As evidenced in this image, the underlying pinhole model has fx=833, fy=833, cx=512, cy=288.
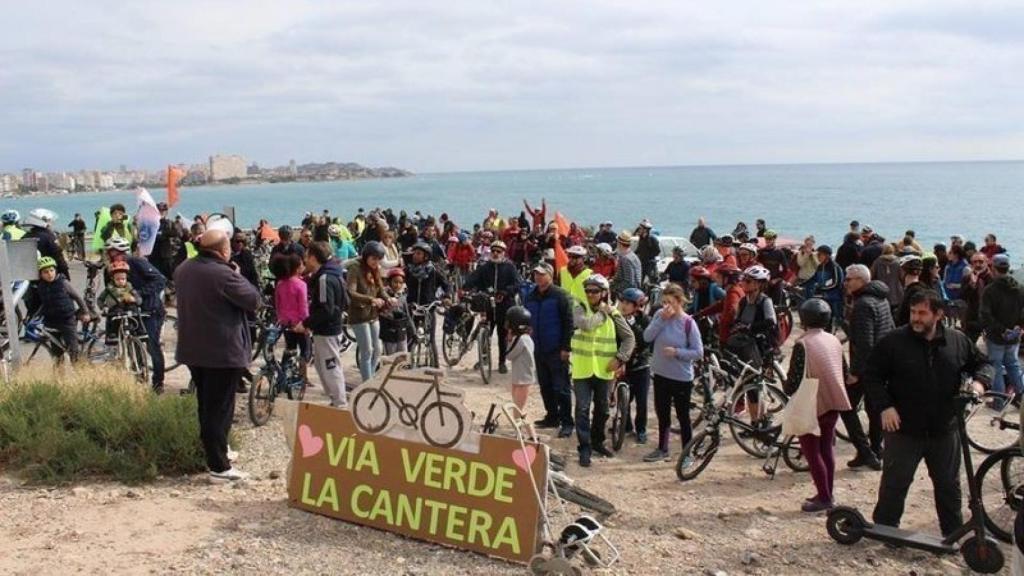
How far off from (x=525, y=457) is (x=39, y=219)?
10.3 metres

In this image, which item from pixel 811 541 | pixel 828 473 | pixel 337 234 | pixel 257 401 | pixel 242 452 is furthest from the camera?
pixel 337 234

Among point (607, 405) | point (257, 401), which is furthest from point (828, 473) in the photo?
point (257, 401)

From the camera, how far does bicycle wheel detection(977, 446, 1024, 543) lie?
589 cm

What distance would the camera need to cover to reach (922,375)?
5.48 m

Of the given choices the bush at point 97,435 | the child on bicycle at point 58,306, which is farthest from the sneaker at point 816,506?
the child on bicycle at point 58,306

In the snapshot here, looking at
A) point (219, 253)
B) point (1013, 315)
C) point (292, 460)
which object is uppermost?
point (219, 253)

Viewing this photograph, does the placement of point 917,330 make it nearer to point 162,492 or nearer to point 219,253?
point 219,253

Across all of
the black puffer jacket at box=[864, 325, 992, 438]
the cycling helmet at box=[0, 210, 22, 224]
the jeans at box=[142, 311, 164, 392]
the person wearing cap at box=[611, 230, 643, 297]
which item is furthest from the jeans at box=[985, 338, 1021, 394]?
the cycling helmet at box=[0, 210, 22, 224]

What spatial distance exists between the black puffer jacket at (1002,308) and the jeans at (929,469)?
428 cm

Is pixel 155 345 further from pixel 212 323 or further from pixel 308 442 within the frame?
pixel 308 442

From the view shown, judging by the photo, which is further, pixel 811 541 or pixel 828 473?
pixel 828 473

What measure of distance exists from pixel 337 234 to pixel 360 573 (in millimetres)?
10527

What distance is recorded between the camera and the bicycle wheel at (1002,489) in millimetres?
5891

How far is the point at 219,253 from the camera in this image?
650 centimetres
